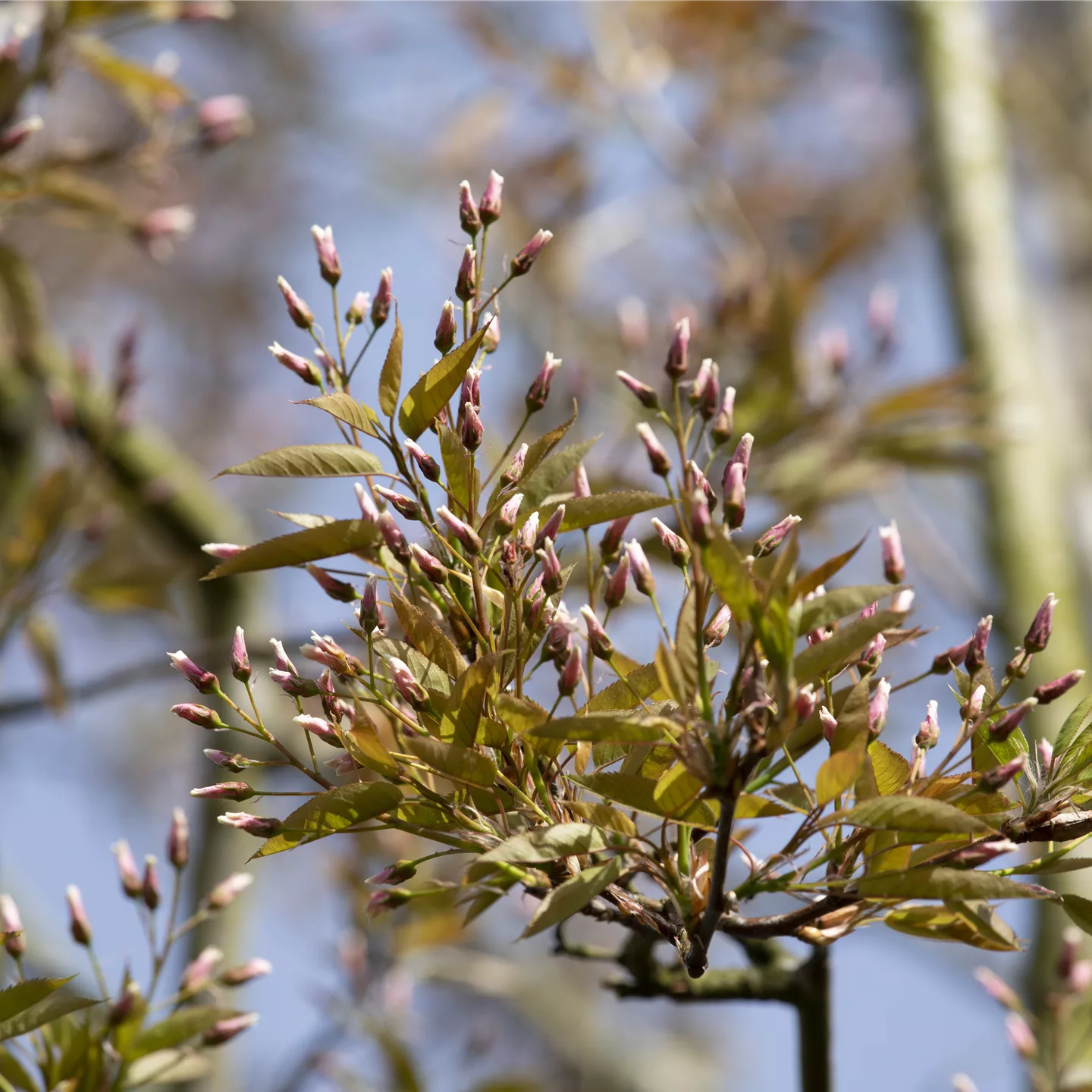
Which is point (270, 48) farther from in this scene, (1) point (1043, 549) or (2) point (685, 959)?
(2) point (685, 959)

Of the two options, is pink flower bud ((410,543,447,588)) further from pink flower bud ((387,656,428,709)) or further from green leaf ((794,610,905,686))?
green leaf ((794,610,905,686))

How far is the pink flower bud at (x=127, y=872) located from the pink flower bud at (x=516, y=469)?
705mm

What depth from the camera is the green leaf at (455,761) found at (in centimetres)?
89

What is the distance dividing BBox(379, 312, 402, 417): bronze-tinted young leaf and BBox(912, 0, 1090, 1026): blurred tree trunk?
1.68 meters

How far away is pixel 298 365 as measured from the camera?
3.59ft

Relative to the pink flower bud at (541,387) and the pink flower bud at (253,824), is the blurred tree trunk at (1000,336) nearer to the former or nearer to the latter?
the pink flower bud at (541,387)

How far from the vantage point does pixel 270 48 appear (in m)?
6.03

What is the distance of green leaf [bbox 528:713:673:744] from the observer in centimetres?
86

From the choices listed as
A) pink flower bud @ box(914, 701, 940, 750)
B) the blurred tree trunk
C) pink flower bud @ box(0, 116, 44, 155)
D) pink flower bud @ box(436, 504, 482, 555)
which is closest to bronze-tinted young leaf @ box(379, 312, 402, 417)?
pink flower bud @ box(436, 504, 482, 555)

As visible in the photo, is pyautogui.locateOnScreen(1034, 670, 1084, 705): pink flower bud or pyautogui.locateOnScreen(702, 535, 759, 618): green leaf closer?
pyautogui.locateOnScreen(702, 535, 759, 618): green leaf

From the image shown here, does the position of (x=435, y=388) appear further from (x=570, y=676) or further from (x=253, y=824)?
(x=253, y=824)

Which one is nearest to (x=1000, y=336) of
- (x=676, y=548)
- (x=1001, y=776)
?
(x=676, y=548)

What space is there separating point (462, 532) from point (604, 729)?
22cm

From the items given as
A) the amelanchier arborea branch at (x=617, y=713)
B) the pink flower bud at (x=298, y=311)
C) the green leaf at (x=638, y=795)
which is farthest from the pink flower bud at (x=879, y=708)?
the pink flower bud at (x=298, y=311)
